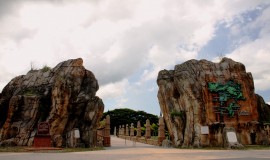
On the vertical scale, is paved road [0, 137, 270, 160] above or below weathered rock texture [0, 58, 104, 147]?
below

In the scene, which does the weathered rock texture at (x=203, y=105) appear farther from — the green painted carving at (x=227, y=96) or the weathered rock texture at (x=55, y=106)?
the weathered rock texture at (x=55, y=106)

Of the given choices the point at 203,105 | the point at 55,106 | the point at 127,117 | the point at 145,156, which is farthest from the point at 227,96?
the point at 127,117

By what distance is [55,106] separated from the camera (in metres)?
27.6

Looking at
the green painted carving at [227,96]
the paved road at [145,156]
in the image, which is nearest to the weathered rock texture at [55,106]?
the paved road at [145,156]

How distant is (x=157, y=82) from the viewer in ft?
108

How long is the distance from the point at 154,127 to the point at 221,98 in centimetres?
3554

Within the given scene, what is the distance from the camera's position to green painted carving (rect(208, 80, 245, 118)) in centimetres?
2827

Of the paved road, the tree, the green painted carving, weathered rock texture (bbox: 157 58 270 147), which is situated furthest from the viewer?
the tree

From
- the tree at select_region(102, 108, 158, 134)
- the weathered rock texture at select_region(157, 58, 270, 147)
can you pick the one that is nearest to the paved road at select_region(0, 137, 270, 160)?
the weathered rock texture at select_region(157, 58, 270, 147)

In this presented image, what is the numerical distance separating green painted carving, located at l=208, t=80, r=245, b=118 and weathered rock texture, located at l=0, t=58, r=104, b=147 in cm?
1051

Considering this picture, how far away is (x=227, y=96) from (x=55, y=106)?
1531 cm

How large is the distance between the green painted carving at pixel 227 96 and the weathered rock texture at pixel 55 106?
34.5 ft

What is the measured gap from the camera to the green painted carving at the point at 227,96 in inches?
1113

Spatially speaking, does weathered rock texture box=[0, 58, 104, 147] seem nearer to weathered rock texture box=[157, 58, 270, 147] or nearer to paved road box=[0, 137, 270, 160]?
weathered rock texture box=[157, 58, 270, 147]
